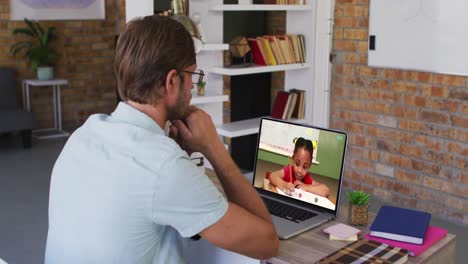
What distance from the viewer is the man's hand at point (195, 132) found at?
1622 mm

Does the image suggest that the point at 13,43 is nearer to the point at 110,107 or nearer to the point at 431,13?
the point at 110,107

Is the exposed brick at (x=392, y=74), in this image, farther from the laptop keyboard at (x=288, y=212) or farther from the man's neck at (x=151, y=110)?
the man's neck at (x=151, y=110)

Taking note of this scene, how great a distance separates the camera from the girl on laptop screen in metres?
2.07

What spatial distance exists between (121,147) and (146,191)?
13cm

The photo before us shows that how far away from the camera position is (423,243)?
179cm

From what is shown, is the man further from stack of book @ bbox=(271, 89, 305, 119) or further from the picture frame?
the picture frame

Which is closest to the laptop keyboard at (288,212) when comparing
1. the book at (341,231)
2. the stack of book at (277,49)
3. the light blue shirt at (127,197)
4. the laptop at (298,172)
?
the laptop at (298,172)

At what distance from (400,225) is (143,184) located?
948mm

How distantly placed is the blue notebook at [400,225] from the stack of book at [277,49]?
99.7 inches

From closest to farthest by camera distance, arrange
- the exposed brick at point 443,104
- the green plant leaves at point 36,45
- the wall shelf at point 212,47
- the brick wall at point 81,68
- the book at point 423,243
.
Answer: the book at point 423,243 < the wall shelf at point 212,47 < the exposed brick at point 443,104 < the green plant leaves at point 36,45 < the brick wall at point 81,68

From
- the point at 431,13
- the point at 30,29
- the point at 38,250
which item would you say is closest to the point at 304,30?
the point at 431,13

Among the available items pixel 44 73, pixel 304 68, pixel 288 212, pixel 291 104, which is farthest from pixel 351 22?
pixel 44 73

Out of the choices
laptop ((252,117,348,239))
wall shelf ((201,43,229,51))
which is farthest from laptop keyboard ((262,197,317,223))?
wall shelf ((201,43,229,51))

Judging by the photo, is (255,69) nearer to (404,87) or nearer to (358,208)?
(404,87)
